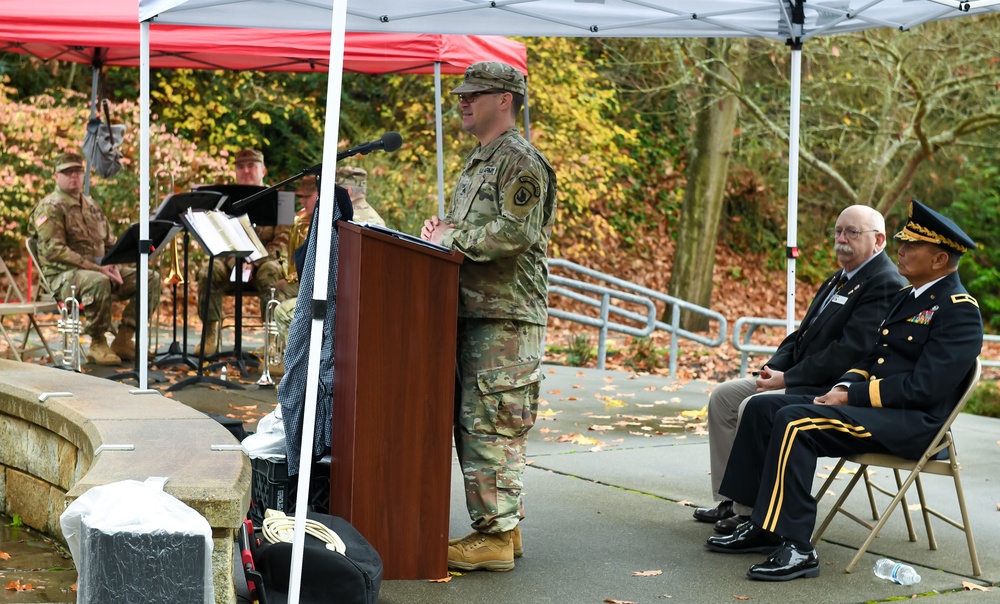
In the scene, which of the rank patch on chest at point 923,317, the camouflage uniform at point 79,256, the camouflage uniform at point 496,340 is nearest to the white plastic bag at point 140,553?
the camouflage uniform at point 496,340

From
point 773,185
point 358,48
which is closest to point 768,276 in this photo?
point 773,185

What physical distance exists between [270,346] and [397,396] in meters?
5.32

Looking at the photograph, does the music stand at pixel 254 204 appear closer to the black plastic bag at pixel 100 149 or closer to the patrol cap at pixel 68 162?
the patrol cap at pixel 68 162

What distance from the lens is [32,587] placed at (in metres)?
4.19

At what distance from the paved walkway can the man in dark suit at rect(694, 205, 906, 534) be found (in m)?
0.39

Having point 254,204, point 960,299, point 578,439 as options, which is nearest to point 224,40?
point 254,204

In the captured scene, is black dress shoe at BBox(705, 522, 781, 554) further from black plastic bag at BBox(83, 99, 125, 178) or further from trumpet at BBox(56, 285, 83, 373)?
black plastic bag at BBox(83, 99, 125, 178)

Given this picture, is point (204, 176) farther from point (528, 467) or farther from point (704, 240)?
point (528, 467)

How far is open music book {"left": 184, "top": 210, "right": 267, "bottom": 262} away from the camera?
8273 mm

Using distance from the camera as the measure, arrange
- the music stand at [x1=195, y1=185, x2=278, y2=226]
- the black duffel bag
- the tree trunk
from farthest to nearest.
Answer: the tree trunk < the music stand at [x1=195, y1=185, x2=278, y2=226] < the black duffel bag

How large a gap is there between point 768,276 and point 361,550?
18.6m

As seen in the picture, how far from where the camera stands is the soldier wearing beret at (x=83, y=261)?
9.41m

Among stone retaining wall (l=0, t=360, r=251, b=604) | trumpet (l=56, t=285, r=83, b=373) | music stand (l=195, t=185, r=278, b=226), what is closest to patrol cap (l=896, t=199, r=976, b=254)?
stone retaining wall (l=0, t=360, r=251, b=604)

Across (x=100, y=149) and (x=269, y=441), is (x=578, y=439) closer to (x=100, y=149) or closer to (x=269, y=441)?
(x=269, y=441)
